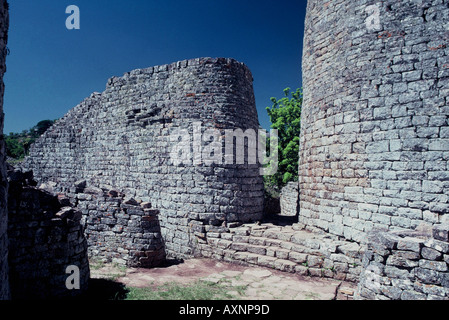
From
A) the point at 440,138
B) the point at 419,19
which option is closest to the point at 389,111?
the point at 440,138

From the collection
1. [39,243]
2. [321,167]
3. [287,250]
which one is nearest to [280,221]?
[287,250]

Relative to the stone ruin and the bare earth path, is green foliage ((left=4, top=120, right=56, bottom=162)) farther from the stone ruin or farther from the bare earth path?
the bare earth path

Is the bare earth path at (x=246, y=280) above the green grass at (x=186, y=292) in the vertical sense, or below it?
below

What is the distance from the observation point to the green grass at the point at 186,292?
451 centimetres

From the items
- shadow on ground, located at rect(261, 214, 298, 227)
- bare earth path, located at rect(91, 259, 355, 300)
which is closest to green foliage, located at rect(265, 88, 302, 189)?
shadow on ground, located at rect(261, 214, 298, 227)

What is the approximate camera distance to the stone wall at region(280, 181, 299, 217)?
1158 centimetres

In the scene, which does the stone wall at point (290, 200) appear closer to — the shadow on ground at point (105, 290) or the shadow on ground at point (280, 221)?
the shadow on ground at point (280, 221)

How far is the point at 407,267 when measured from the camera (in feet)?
12.5

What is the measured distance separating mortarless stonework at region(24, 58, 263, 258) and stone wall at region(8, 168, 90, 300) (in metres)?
2.38

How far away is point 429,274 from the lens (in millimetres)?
3621

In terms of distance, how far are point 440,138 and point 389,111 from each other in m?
1.01

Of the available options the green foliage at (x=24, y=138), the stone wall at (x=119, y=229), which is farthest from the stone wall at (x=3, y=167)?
the green foliage at (x=24, y=138)

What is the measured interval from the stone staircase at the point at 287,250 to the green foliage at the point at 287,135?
34.9ft
